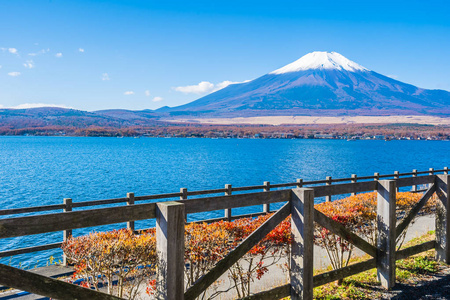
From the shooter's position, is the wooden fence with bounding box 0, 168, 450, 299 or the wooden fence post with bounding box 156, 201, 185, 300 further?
the wooden fence post with bounding box 156, 201, 185, 300

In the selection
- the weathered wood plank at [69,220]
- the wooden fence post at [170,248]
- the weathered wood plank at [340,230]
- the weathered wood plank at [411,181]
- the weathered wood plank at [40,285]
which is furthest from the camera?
the weathered wood plank at [411,181]

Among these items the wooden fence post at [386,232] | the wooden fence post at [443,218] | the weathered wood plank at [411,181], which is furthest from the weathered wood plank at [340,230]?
the wooden fence post at [443,218]

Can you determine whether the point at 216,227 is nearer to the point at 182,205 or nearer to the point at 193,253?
the point at 193,253

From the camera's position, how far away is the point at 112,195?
4119 cm

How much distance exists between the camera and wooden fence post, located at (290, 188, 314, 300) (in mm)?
5000

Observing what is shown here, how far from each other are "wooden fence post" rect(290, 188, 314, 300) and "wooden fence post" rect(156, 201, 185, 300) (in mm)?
1763

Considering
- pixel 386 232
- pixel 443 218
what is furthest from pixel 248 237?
pixel 443 218

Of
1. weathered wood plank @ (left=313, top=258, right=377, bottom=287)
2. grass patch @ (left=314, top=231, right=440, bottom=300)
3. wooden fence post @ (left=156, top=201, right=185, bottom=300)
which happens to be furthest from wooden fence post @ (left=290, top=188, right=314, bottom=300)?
wooden fence post @ (left=156, top=201, right=185, bottom=300)

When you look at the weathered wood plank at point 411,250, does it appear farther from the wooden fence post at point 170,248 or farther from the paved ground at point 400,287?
the wooden fence post at point 170,248

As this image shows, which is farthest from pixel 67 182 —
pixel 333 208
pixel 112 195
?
pixel 333 208

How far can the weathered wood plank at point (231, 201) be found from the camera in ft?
14.0

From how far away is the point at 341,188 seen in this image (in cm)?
583

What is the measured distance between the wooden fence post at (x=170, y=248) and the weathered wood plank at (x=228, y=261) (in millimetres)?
244

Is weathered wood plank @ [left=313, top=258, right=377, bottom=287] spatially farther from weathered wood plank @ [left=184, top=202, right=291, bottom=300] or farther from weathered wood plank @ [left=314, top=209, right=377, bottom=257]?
weathered wood plank @ [left=184, top=202, right=291, bottom=300]
